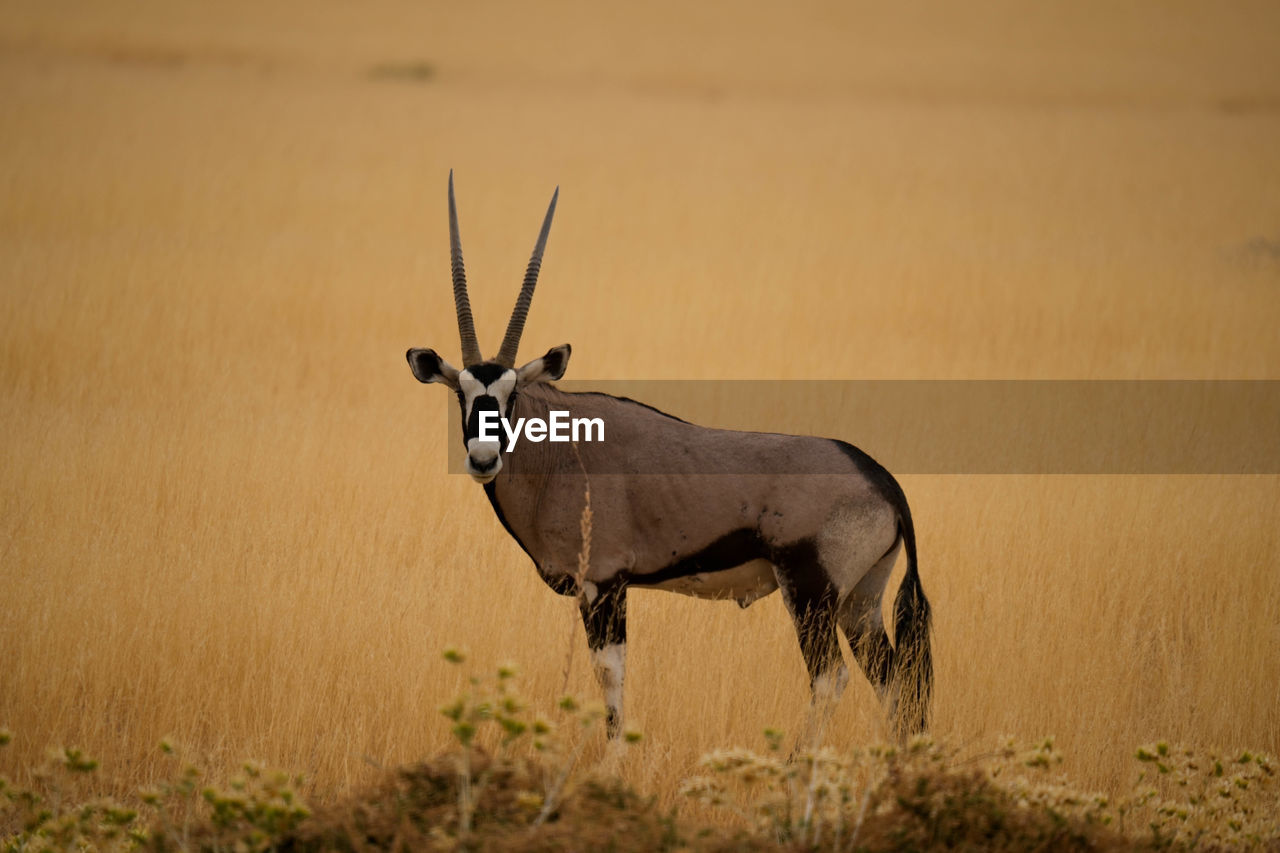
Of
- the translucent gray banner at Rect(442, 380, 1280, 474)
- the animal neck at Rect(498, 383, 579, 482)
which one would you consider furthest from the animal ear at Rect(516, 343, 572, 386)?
the translucent gray banner at Rect(442, 380, 1280, 474)


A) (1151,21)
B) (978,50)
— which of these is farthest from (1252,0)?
(978,50)

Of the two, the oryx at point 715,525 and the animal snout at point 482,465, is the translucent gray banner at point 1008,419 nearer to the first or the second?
the oryx at point 715,525

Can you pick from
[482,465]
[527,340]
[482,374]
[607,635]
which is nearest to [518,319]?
[482,374]

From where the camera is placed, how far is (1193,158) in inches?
1241

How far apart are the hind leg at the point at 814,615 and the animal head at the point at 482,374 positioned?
57.4 inches

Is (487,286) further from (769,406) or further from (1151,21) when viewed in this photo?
(1151,21)

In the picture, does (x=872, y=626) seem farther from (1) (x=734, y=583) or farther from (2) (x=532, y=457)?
(2) (x=532, y=457)

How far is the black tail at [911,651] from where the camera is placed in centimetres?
623

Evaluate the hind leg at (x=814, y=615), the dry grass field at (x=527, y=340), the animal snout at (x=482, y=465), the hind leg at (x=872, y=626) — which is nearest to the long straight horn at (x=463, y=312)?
the animal snout at (x=482, y=465)

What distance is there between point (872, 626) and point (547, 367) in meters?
2.02

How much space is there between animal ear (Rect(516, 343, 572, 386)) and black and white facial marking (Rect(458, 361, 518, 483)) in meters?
0.26

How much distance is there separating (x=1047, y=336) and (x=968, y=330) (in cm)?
109

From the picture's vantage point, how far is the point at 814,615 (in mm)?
6020

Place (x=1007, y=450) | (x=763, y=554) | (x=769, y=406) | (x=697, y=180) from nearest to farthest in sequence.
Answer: (x=763, y=554) < (x=1007, y=450) < (x=769, y=406) < (x=697, y=180)
